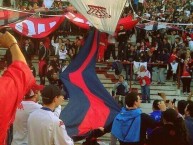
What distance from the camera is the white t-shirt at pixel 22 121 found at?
4.69 metres

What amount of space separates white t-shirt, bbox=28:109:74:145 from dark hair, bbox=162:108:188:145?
4.69ft

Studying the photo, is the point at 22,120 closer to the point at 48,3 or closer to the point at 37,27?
the point at 37,27

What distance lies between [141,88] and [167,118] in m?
12.0

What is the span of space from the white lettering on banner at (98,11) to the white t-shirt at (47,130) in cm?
628

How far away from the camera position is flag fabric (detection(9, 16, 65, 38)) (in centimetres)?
1717

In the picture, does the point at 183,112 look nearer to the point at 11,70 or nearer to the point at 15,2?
the point at 11,70

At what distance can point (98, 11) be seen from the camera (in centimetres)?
1029

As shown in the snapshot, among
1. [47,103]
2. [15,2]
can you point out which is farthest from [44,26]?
[47,103]

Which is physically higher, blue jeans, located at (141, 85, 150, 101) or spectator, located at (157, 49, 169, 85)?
spectator, located at (157, 49, 169, 85)

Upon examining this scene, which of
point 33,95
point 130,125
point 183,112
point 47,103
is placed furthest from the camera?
point 183,112

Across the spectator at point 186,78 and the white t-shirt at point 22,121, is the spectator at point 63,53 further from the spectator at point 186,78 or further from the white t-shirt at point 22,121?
the white t-shirt at point 22,121

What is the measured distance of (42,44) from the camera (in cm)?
1878

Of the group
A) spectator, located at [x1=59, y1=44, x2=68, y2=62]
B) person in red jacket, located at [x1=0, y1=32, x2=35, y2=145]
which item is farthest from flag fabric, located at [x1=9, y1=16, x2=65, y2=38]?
person in red jacket, located at [x1=0, y1=32, x2=35, y2=145]

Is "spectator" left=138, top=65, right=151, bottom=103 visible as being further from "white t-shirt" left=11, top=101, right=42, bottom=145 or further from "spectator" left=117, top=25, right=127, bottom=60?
"white t-shirt" left=11, top=101, right=42, bottom=145
